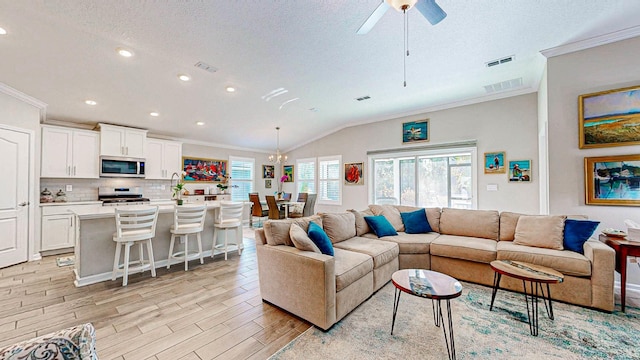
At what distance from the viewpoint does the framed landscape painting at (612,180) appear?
2842 mm

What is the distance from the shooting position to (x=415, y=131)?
5.71 meters

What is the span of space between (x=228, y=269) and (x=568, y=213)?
4649mm

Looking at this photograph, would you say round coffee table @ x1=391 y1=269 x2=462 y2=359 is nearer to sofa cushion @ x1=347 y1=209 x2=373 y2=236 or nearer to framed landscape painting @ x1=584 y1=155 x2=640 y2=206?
sofa cushion @ x1=347 y1=209 x2=373 y2=236

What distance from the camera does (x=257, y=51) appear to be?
3162 millimetres

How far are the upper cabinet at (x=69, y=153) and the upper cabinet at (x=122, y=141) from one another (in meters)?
0.16

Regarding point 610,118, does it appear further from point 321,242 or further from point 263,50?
point 263,50

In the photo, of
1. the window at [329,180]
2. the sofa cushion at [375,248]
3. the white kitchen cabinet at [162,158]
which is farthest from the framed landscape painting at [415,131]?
the white kitchen cabinet at [162,158]

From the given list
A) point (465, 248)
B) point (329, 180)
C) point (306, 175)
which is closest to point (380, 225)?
point (465, 248)

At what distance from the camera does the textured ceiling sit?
247 cm

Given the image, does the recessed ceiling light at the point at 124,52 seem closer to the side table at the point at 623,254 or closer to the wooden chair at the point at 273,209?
the wooden chair at the point at 273,209

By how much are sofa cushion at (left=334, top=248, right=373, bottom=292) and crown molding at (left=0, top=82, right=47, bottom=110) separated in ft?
16.9

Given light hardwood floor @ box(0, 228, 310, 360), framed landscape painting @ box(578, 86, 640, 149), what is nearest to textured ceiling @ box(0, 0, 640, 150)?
framed landscape painting @ box(578, 86, 640, 149)

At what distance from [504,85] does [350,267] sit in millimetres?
4258

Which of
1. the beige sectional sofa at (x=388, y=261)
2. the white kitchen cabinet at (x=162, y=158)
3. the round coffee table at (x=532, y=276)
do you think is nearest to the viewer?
the round coffee table at (x=532, y=276)
